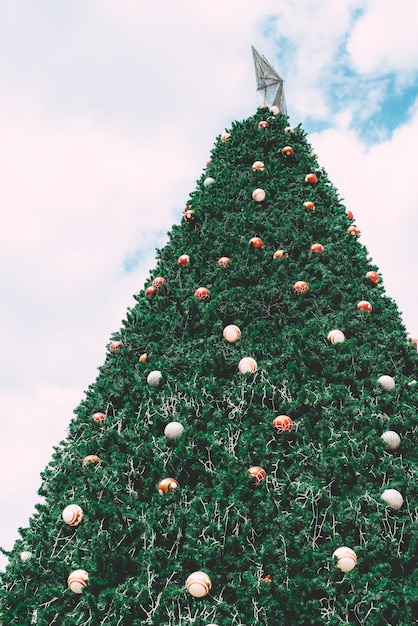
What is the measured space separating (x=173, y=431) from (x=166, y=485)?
12.6 inches

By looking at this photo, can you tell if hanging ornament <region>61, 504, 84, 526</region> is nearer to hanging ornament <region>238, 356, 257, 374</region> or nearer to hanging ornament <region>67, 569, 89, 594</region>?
hanging ornament <region>67, 569, 89, 594</region>

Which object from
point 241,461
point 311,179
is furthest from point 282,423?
point 311,179

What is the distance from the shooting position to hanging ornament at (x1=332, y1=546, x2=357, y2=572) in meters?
2.36

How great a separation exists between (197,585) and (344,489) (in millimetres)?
934

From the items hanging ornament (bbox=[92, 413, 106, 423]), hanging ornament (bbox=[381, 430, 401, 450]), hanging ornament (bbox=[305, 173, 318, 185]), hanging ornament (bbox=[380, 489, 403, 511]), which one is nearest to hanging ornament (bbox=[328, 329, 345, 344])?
hanging ornament (bbox=[381, 430, 401, 450])

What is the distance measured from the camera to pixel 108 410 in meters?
3.54

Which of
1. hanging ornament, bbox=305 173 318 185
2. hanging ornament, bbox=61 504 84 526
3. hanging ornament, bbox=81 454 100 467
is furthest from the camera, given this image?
hanging ornament, bbox=305 173 318 185

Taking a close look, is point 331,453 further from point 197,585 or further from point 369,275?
point 369,275

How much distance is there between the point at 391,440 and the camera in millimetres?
2871

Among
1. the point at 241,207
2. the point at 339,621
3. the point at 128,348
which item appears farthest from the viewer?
the point at 241,207

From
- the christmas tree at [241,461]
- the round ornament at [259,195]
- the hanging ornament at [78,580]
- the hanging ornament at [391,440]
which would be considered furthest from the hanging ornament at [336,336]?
the hanging ornament at [78,580]

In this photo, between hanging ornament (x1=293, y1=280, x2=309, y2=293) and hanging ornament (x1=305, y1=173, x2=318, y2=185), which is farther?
hanging ornament (x1=305, y1=173, x2=318, y2=185)

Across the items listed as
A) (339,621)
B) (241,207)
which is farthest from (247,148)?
(339,621)

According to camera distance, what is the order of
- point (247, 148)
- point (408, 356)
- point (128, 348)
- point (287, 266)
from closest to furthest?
point (408, 356) < point (128, 348) < point (287, 266) < point (247, 148)
